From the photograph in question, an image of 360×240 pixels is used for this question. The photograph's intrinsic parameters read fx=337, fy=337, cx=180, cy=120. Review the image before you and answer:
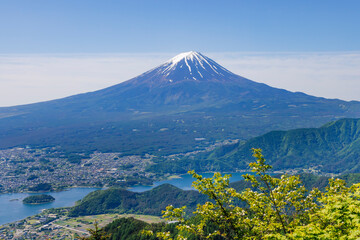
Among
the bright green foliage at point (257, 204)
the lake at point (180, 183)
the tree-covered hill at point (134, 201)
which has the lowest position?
the lake at point (180, 183)

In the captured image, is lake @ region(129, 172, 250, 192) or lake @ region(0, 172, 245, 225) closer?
lake @ region(0, 172, 245, 225)

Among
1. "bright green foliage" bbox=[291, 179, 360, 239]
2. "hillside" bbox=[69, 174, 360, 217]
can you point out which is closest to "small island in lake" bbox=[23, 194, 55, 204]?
"hillside" bbox=[69, 174, 360, 217]

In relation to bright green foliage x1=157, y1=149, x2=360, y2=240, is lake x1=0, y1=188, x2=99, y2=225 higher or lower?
lower

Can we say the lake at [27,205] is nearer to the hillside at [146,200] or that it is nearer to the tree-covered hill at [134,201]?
the tree-covered hill at [134,201]

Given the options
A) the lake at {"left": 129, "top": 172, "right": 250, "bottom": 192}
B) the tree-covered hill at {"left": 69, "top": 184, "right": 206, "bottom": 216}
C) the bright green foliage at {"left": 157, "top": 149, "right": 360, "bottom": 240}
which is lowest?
the lake at {"left": 129, "top": 172, "right": 250, "bottom": 192}

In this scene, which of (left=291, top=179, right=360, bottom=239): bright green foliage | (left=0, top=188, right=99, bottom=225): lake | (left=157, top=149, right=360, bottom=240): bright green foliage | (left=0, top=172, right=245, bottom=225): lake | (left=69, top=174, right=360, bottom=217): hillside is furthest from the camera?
(left=69, top=174, right=360, bottom=217): hillside

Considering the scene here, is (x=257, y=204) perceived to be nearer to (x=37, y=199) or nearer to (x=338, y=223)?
(x=338, y=223)

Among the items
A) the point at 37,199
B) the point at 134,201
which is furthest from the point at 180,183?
the point at 37,199

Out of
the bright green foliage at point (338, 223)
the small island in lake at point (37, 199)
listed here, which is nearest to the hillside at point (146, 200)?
the small island in lake at point (37, 199)

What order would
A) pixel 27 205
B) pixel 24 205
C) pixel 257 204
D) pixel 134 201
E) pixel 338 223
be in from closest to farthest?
pixel 338 223 → pixel 257 204 → pixel 134 201 → pixel 27 205 → pixel 24 205

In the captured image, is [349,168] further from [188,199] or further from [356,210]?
[356,210]

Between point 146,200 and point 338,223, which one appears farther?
point 146,200

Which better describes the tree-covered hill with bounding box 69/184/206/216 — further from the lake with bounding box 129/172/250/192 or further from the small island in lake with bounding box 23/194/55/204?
the lake with bounding box 129/172/250/192
